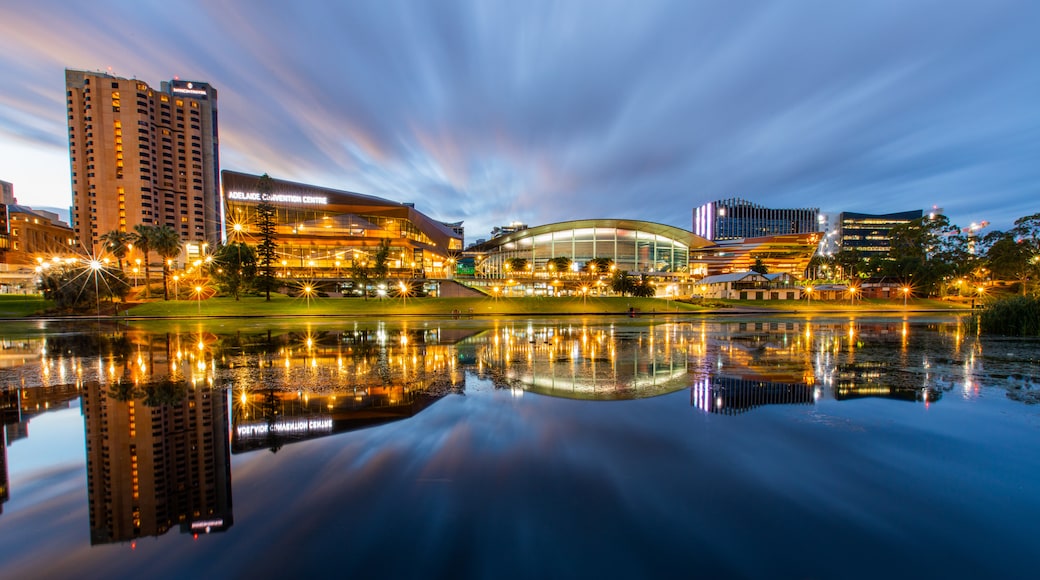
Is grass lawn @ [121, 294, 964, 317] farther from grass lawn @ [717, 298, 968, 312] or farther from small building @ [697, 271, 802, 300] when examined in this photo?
small building @ [697, 271, 802, 300]

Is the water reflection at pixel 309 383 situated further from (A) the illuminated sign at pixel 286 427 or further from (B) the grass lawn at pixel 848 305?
(B) the grass lawn at pixel 848 305

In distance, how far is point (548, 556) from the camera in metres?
3.74

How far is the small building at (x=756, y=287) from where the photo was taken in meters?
68.9

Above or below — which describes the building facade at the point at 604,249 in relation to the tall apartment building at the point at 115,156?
below

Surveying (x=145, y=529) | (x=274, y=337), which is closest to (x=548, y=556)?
(x=145, y=529)

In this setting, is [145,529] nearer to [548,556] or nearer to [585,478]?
[548,556]

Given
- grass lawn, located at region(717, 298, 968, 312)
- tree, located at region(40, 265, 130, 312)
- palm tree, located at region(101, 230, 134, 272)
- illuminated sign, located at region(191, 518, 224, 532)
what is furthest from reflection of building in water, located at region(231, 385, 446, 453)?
palm tree, located at region(101, 230, 134, 272)

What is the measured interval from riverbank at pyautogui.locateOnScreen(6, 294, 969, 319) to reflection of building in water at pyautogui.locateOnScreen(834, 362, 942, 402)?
108 feet

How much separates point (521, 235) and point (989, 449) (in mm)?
87274

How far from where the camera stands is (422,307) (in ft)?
153

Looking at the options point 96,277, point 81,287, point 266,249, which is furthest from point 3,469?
point 266,249

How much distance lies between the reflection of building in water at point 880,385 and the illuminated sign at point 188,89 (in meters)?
188

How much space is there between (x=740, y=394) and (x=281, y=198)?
7987 cm

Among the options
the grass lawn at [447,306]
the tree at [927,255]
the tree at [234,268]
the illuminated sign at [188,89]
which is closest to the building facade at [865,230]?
the tree at [927,255]
